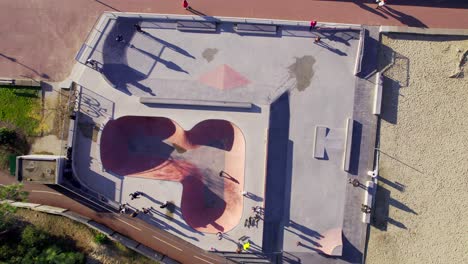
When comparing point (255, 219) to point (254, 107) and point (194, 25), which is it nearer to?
point (254, 107)

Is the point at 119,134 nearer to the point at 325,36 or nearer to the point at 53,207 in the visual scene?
the point at 53,207

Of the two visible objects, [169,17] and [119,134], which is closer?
[169,17]

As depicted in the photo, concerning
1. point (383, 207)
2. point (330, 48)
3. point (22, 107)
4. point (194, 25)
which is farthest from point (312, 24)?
point (22, 107)

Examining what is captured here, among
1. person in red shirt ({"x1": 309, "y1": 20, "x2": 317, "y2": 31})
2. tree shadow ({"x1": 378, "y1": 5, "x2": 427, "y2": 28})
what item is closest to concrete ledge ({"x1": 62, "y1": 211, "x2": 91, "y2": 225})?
person in red shirt ({"x1": 309, "y1": 20, "x2": 317, "y2": 31})

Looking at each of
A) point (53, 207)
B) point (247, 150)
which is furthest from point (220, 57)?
point (53, 207)

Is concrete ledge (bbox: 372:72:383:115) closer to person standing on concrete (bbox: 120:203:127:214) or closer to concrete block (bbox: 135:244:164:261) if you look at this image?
concrete block (bbox: 135:244:164:261)

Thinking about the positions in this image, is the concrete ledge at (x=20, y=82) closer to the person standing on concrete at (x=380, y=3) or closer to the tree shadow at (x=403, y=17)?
the person standing on concrete at (x=380, y=3)

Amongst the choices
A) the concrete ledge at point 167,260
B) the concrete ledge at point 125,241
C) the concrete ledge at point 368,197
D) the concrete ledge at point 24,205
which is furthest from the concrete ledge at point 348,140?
the concrete ledge at point 24,205

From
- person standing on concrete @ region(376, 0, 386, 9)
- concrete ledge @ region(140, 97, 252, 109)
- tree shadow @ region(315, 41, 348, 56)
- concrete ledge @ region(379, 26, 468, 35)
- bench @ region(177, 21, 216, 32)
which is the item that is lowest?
concrete ledge @ region(140, 97, 252, 109)
